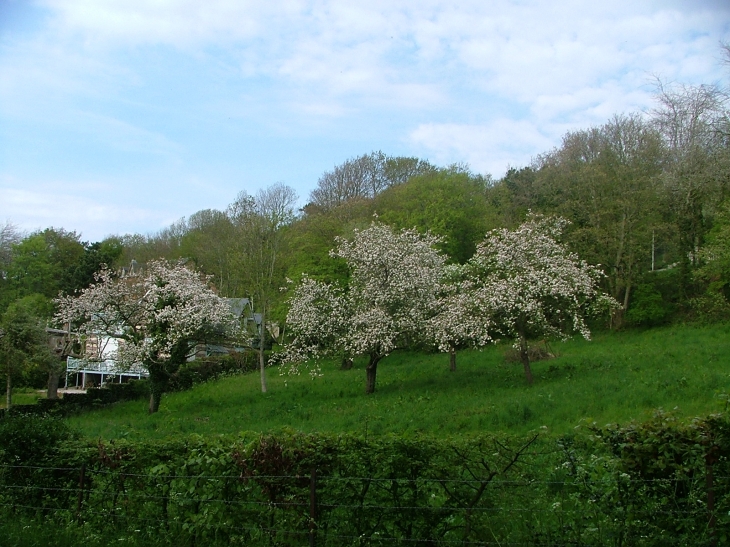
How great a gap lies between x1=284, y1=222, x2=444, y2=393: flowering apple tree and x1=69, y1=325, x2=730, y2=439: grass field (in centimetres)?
211

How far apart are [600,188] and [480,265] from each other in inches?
636

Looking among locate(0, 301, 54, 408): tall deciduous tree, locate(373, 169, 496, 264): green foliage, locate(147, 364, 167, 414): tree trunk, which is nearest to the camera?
locate(147, 364, 167, 414): tree trunk

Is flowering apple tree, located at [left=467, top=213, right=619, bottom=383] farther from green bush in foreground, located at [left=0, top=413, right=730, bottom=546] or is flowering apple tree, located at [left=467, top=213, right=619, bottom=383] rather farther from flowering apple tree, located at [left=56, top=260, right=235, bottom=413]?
green bush in foreground, located at [left=0, top=413, right=730, bottom=546]

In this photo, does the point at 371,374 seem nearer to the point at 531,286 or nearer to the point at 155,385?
the point at 531,286

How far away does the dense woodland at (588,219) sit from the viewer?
3184 cm

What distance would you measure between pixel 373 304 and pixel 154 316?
37.9ft

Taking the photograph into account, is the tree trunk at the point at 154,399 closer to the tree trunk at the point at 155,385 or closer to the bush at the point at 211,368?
the tree trunk at the point at 155,385

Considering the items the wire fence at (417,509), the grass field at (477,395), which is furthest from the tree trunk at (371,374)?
the wire fence at (417,509)

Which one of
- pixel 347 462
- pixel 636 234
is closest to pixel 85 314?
pixel 347 462

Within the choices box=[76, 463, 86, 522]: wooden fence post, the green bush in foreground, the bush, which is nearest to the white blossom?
the bush

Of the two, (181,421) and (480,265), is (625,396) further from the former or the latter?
(181,421)

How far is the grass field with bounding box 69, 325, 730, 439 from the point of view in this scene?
18391 millimetres

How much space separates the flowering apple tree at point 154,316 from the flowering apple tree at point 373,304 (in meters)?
5.74

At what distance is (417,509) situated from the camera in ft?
22.8
